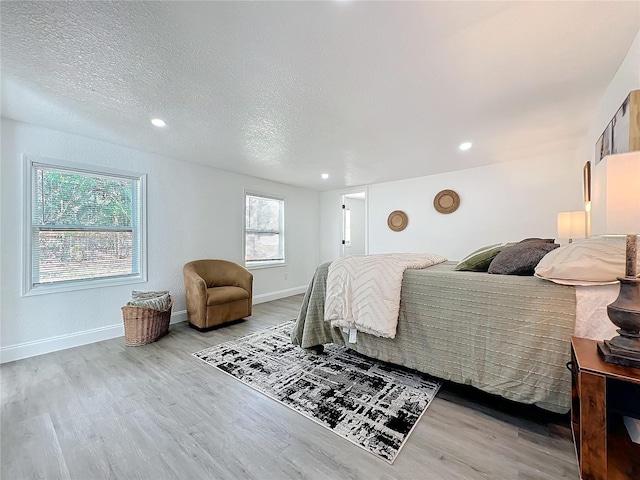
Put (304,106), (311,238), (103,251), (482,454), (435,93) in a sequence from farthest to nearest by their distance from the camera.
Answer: (311,238)
(103,251)
(304,106)
(435,93)
(482,454)

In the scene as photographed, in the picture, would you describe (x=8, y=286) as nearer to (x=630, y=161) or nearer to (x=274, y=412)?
(x=274, y=412)

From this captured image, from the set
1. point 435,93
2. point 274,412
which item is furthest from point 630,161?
point 274,412

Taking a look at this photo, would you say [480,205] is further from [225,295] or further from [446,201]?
[225,295]

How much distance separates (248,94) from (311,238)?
4.08 meters

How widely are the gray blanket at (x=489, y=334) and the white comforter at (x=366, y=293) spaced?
90mm

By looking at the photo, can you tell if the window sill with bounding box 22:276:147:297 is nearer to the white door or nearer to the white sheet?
the white sheet

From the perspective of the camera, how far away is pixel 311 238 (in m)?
5.94

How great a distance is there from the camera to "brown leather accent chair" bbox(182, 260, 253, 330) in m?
3.16

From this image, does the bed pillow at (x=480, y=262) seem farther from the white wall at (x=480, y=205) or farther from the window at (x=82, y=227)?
the window at (x=82, y=227)

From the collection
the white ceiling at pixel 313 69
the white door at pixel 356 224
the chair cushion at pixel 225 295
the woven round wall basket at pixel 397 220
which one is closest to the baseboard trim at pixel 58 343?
the chair cushion at pixel 225 295

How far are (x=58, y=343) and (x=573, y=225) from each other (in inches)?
215

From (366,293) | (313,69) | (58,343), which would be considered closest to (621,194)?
(366,293)

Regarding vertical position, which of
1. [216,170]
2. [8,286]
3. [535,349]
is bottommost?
[535,349]

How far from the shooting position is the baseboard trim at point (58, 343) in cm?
244
